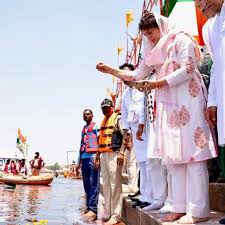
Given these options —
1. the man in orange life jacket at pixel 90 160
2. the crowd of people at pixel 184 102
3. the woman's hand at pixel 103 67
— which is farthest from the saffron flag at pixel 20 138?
the woman's hand at pixel 103 67

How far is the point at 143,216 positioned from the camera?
10.7ft

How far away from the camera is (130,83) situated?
287cm

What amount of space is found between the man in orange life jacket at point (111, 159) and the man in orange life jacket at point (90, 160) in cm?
44

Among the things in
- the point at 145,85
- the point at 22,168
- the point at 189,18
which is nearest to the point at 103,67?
the point at 145,85

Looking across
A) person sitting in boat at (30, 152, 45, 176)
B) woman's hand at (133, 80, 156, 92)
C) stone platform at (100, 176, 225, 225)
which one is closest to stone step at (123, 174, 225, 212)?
stone platform at (100, 176, 225, 225)

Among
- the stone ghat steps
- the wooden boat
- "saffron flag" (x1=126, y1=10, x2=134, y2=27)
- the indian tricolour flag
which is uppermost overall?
"saffron flag" (x1=126, y1=10, x2=134, y2=27)

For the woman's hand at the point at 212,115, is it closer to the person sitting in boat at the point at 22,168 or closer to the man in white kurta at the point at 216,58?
the man in white kurta at the point at 216,58

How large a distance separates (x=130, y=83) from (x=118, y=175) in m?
1.73

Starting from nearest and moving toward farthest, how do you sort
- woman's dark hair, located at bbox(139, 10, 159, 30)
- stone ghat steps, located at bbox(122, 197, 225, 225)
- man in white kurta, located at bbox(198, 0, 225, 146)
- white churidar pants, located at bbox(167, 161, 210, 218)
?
1. man in white kurta, located at bbox(198, 0, 225, 146)
2. white churidar pants, located at bbox(167, 161, 210, 218)
3. stone ghat steps, located at bbox(122, 197, 225, 225)
4. woman's dark hair, located at bbox(139, 10, 159, 30)

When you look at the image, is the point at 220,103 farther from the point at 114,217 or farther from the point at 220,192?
the point at 114,217

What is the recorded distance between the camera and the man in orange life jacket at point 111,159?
4.28 meters

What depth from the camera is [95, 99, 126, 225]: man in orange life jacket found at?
4281 mm

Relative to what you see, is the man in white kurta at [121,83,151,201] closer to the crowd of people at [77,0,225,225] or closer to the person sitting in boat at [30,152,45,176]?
the crowd of people at [77,0,225,225]

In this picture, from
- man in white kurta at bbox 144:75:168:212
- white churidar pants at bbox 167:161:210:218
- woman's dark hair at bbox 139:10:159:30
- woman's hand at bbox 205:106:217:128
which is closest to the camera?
woman's hand at bbox 205:106:217:128
